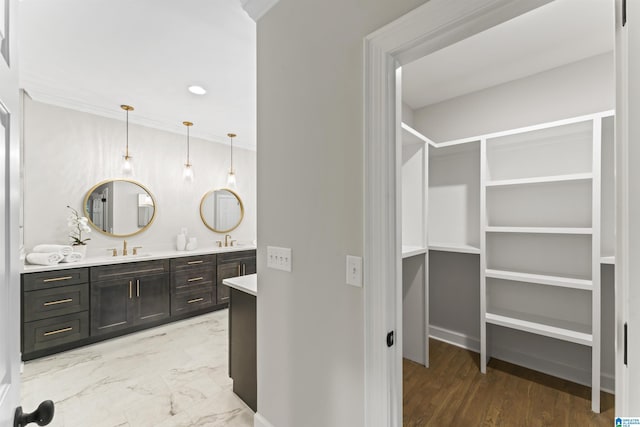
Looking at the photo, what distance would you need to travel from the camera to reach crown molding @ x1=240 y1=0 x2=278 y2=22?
156cm

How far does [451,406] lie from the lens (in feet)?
6.55

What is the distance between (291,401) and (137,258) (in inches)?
105

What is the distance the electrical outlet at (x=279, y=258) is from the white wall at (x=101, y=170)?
293cm

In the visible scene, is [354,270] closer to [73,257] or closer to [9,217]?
[9,217]

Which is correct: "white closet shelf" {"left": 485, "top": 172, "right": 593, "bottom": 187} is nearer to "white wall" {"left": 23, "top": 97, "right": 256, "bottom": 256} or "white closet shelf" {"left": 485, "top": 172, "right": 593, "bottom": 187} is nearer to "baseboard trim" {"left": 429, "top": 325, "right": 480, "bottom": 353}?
"baseboard trim" {"left": 429, "top": 325, "right": 480, "bottom": 353}

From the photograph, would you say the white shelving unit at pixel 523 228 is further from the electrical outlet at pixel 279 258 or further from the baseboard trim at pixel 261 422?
the baseboard trim at pixel 261 422

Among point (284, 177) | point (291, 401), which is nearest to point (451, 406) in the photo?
point (291, 401)

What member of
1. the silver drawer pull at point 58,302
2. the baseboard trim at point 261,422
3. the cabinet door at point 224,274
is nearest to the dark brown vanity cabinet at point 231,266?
the cabinet door at point 224,274

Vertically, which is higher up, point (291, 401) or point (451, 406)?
point (291, 401)

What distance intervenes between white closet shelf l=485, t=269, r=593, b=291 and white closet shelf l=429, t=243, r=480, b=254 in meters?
0.21

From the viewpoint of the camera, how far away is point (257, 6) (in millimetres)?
1607

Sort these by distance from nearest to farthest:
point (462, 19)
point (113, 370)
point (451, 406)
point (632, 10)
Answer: point (632, 10)
point (462, 19)
point (451, 406)
point (113, 370)

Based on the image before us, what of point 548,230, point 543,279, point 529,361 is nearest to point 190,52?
point 548,230

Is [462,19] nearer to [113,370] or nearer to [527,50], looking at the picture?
[527,50]
